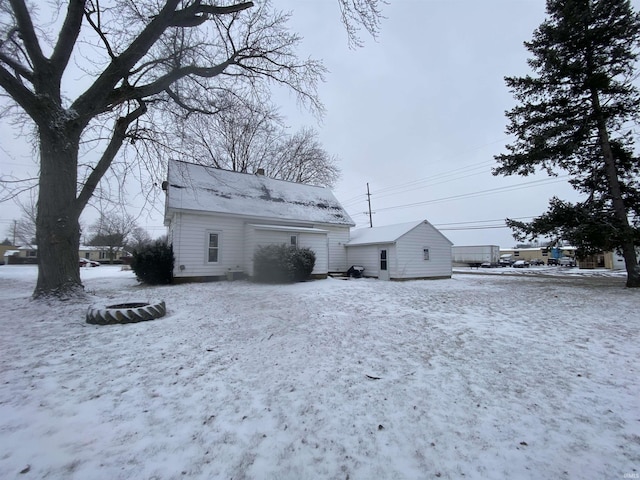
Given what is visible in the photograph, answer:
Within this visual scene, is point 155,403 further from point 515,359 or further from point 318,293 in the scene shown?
point 318,293

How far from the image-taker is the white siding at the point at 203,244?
42.7 ft

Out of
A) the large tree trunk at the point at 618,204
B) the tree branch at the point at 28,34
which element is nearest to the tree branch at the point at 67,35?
the tree branch at the point at 28,34

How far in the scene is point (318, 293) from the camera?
32.4ft

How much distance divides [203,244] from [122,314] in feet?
27.2

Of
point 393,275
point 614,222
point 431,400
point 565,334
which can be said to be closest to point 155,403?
point 431,400

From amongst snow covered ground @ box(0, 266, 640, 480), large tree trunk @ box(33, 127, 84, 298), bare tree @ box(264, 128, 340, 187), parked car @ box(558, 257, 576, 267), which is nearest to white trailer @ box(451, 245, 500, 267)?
parked car @ box(558, 257, 576, 267)

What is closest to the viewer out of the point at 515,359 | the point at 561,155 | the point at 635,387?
the point at 635,387

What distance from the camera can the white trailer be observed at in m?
42.0

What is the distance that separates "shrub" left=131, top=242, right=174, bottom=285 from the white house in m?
0.40

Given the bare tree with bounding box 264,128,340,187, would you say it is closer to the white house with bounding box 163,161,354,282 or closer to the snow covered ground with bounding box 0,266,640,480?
the white house with bounding box 163,161,354,282

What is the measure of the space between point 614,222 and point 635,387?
13.4m

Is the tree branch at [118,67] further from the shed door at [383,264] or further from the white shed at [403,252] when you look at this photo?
the shed door at [383,264]

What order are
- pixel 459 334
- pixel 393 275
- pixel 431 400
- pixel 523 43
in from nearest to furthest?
pixel 431 400 → pixel 459 334 → pixel 523 43 → pixel 393 275

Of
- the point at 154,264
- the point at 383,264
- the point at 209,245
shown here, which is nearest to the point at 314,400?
the point at 154,264
